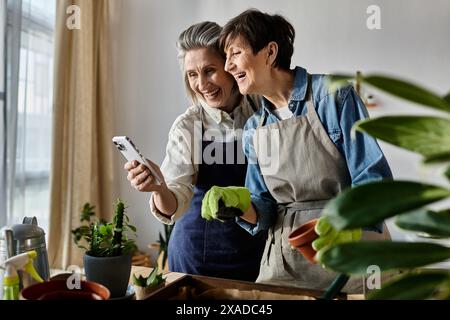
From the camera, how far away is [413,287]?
0.39 m

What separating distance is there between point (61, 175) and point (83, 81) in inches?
21.9

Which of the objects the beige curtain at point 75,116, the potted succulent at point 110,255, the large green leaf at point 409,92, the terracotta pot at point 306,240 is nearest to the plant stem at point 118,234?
the potted succulent at point 110,255

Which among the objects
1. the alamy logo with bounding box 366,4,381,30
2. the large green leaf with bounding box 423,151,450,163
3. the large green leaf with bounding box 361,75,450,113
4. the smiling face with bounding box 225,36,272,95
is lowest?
the large green leaf with bounding box 423,151,450,163

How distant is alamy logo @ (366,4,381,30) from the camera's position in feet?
7.36

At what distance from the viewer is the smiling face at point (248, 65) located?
1219 millimetres

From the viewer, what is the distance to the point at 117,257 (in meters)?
0.80

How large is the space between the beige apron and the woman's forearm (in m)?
0.29

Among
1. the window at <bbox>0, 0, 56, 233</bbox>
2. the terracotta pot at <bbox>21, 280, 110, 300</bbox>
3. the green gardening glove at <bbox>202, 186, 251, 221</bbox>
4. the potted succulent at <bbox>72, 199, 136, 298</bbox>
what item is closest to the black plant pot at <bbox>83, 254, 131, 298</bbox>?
the potted succulent at <bbox>72, 199, 136, 298</bbox>

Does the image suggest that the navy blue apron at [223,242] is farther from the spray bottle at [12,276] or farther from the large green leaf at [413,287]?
the large green leaf at [413,287]

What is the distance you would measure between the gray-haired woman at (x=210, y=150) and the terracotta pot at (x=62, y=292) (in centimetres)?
71

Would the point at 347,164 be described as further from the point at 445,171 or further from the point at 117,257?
the point at 445,171

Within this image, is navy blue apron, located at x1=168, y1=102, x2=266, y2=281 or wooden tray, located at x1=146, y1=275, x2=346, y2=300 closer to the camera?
wooden tray, located at x1=146, y1=275, x2=346, y2=300

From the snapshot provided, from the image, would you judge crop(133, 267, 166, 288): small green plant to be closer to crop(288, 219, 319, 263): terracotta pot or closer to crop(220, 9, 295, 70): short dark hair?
crop(288, 219, 319, 263): terracotta pot
